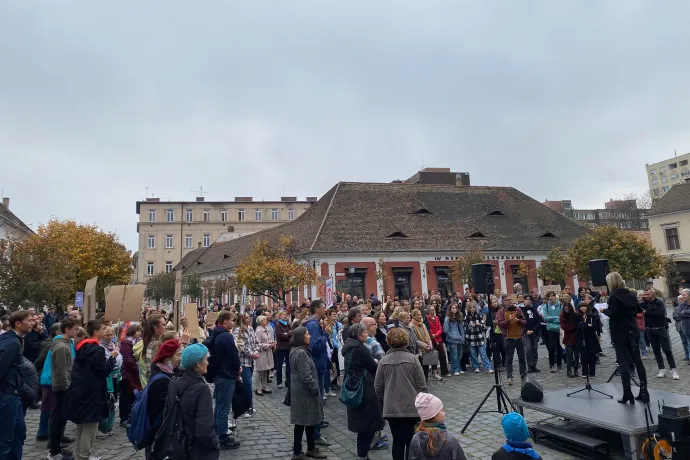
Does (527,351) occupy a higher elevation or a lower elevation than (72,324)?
lower

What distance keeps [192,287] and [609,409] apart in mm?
45361

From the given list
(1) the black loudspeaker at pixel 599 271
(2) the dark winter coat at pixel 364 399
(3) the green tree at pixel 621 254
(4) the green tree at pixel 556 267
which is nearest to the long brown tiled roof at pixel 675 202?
(3) the green tree at pixel 621 254

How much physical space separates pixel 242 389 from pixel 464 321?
23.6 feet

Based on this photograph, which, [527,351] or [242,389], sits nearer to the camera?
[242,389]

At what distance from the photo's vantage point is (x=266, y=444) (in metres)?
7.34

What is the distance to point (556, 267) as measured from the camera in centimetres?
3431

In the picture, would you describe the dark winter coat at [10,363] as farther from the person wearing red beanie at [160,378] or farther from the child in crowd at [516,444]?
the child in crowd at [516,444]

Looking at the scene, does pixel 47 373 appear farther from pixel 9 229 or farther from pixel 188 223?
pixel 188 223

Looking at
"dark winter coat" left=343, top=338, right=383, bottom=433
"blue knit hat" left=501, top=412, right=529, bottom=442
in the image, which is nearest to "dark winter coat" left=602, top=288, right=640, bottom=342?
"dark winter coat" left=343, top=338, right=383, bottom=433

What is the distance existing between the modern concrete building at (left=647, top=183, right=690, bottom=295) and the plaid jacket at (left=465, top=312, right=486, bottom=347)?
1579 inches

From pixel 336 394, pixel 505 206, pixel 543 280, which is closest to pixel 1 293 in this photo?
pixel 336 394

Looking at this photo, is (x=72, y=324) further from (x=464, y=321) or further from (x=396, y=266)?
(x=396, y=266)

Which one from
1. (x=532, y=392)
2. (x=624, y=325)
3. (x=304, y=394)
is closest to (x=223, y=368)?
(x=304, y=394)

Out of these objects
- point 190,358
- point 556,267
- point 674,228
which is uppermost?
point 674,228
